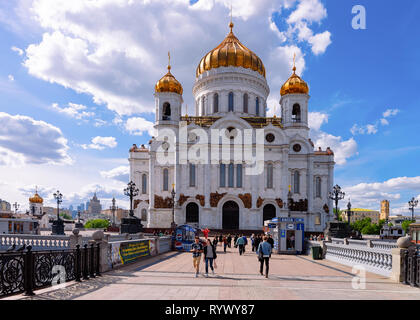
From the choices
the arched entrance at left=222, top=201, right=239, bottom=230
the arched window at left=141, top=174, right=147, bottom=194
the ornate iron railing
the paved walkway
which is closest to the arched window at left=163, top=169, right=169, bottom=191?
the arched window at left=141, top=174, right=147, bottom=194

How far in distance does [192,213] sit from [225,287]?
33994 mm

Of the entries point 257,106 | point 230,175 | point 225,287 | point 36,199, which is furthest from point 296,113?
point 36,199

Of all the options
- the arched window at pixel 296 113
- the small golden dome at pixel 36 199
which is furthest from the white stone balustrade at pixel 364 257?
the small golden dome at pixel 36 199

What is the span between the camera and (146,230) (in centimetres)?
4144

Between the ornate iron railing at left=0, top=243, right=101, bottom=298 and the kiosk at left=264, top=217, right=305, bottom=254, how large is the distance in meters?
13.4

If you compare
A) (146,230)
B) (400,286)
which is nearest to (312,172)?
(146,230)

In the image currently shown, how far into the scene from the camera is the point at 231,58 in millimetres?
48844

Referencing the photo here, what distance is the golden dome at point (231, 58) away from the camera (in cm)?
4884

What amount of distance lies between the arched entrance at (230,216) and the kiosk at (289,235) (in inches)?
822

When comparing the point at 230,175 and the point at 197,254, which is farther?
the point at 230,175

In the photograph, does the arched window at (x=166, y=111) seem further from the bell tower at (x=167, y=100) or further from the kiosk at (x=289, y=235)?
the kiosk at (x=289, y=235)

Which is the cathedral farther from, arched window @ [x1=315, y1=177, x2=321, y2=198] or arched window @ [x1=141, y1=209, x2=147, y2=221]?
arched window @ [x1=141, y1=209, x2=147, y2=221]

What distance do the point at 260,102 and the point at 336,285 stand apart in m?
42.4

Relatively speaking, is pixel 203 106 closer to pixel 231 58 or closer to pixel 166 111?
pixel 166 111
